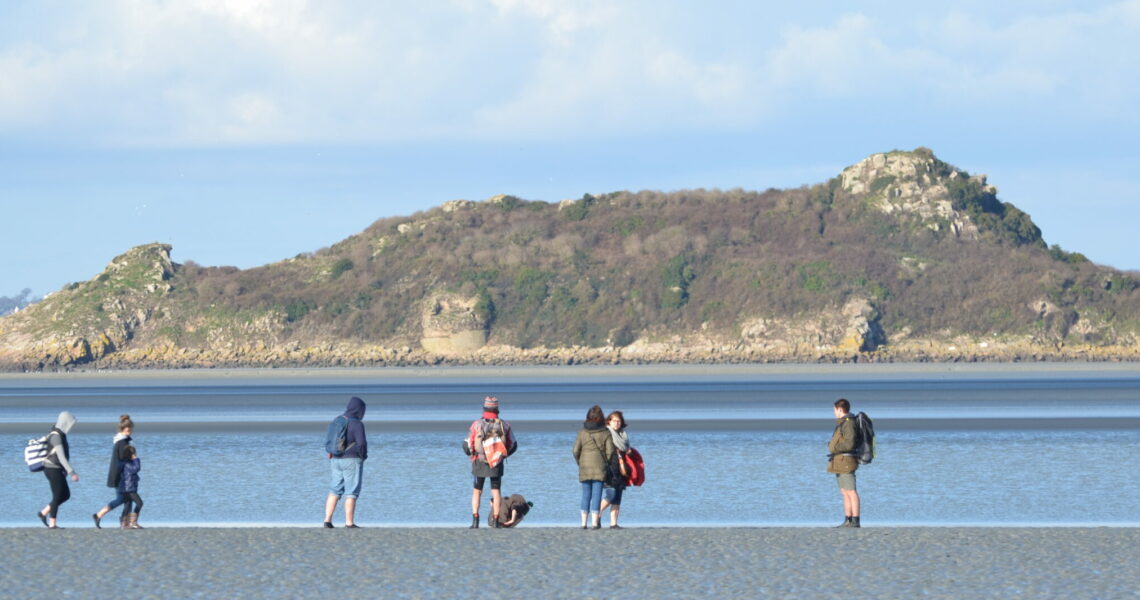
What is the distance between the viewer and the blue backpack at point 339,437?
17344 millimetres

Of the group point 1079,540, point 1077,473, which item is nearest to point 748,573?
point 1079,540

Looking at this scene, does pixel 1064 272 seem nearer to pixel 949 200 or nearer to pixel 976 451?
pixel 949 200

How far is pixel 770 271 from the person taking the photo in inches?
4983

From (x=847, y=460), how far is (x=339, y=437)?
606 centimetres

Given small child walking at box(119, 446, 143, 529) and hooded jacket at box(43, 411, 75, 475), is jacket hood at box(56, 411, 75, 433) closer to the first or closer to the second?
hooded jacket at box(43, 411, 75, 475)

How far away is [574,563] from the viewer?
48.7 feet

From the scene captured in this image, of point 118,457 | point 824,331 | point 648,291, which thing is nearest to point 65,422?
point 118,457

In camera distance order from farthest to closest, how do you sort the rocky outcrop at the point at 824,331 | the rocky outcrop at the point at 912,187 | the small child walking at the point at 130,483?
1. the rocky outcrop at the point at 912,187
2. the rocky outcrop at the point at 824,331
3. the small child walking at the point at 130,483

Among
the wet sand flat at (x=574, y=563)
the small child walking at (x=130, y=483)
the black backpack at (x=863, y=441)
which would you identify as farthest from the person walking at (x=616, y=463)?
the small child walking at (x=130, y=483)

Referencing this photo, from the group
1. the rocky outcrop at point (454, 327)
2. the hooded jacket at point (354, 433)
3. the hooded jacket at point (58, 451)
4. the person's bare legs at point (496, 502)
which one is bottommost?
the person's bare legs at point (496, 502)

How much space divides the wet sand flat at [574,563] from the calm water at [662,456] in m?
2.77

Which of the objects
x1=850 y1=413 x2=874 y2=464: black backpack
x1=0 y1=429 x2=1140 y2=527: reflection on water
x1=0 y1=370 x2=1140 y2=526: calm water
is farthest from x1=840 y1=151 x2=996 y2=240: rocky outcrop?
x1=850 y1=413 x2=874 y2=464: black backpack

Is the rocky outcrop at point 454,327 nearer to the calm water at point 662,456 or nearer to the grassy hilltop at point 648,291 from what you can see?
the grassy hilltop at point 648,291

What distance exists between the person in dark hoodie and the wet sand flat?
522 mm
